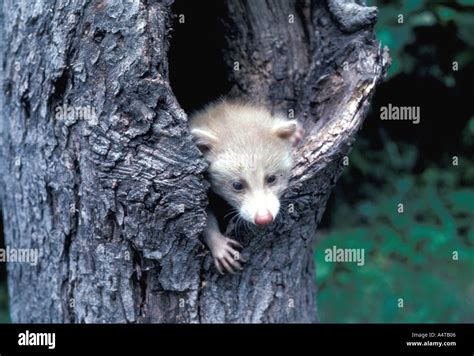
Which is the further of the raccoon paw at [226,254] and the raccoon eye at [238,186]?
the raccoon eye at [238,186]

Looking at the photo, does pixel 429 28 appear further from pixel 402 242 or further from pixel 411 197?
pixel 402 242

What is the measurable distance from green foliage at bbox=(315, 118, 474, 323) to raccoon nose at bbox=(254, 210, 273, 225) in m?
A: 2.14

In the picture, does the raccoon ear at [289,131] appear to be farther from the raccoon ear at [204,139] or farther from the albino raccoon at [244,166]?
A: the raccoon ear at [204,139]

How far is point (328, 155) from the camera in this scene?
330 centimetres

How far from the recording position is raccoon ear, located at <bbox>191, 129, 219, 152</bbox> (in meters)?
3.46

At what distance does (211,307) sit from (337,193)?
2250 mm

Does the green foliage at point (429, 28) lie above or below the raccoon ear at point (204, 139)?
above

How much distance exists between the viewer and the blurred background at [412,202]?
5066 millimetres

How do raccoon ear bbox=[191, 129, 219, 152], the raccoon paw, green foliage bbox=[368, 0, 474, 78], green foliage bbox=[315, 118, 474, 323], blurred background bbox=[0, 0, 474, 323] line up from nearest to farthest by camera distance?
1. the raccoon paw
2. raccoon ear bbox=[191, 129, 219, 152]
3. green foliage bbox=[368, 0, 474, 78]
4. blurred background bbox=[0, 0, 474, 323]
5. green foliage bbox=[315, 118, 474, 323]

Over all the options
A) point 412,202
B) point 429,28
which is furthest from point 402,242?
point 429,28

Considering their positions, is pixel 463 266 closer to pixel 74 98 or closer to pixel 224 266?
pixel 224 266

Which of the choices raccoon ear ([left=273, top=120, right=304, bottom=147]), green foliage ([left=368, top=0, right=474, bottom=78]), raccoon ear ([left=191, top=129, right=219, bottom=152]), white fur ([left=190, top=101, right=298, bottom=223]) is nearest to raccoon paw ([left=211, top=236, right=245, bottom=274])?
white fur ([left=190, top=101, right=298, bottom=223])

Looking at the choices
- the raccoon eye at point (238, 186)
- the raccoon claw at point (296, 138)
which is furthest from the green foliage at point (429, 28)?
the raccoon eye at point (238, 186)

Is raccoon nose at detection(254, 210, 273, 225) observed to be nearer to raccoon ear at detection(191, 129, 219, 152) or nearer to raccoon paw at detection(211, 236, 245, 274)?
raccoon paw at detection(211, 236, 245, 274)
